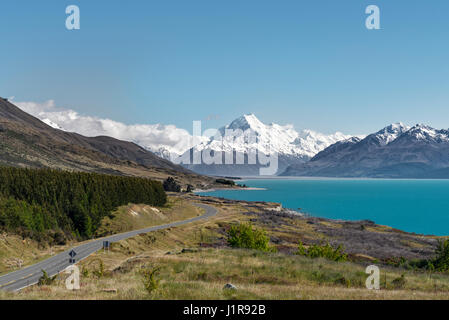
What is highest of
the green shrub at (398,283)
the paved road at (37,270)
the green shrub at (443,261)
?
the green shrub at (398,283)

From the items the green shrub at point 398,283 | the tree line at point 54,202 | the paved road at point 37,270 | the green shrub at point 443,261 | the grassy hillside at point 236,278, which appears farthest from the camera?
the tree line at point 54,202

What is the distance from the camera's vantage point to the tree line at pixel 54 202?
218 feet

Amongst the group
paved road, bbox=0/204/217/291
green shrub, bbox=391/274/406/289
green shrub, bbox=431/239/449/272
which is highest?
green shrub, bbox=391/274/406/289

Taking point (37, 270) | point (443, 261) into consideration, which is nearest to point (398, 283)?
point (443, 261)

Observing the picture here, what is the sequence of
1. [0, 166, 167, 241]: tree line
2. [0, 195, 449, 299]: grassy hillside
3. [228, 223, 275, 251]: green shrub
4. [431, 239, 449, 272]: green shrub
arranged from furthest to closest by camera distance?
[0, 166, 167, 241]: tree line
[228, 223, 275, 251]: green shrub
[431, 239, 449, 272]: green shrub
[0, 195, 449, 299]: grassy hillside

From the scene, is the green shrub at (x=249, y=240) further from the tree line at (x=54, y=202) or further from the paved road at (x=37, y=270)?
the tree line at (x=54, y=202)

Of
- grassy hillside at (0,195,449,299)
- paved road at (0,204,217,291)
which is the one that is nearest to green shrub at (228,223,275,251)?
grassy hillside at (0,195,449,299)

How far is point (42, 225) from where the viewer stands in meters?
70.7

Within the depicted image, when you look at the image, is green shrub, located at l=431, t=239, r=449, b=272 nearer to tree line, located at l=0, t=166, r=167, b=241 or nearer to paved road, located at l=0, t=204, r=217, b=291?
paved road, located at l=0, t=204, r=217, b=291

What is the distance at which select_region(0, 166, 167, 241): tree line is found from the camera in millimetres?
66588

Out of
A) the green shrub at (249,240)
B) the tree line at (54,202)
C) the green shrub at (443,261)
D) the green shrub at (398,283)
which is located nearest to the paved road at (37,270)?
the tree line at (54,202)

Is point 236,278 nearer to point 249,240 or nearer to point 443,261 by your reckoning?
point 249,240

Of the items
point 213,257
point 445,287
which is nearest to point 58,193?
point 213,257
